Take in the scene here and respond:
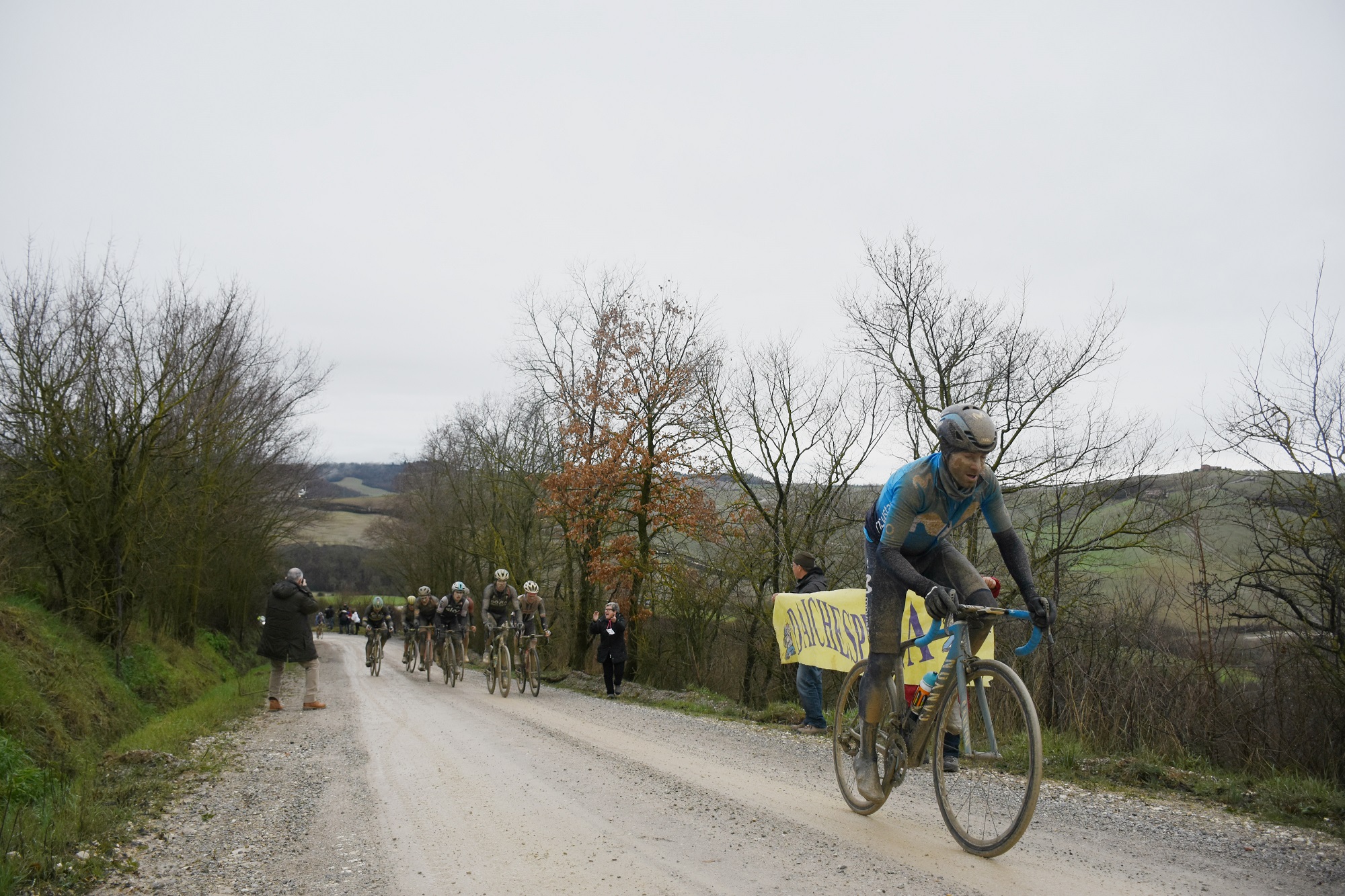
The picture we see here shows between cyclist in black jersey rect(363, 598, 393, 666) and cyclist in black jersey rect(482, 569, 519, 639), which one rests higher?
cyclist in black jersey rect(482, 569, 519, 639)

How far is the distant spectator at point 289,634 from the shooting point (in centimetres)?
1397

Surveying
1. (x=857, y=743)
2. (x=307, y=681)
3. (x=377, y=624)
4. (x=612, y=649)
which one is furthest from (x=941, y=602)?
(x=377, y=624)

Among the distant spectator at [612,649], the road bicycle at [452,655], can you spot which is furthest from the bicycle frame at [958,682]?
the road bicycle at [452,655]

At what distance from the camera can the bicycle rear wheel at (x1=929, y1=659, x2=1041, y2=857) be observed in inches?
161

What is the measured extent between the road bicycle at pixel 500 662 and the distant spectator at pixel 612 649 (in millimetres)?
1847

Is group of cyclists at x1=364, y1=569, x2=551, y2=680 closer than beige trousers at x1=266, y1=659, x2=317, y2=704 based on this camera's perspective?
No

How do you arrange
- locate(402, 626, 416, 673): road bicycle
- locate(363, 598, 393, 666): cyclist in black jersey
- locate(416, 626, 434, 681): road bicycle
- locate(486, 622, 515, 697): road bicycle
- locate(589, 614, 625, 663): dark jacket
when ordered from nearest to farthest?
locate(486, 622, 515, 697): road bicycle
locate(589, 614, 625, 663): dark jacket
locate(416, 626, 434, 681): road bicycle
locate(363, 598, 393, 666): cyclist in black jersey
locate(402, 626, 416, 673): road bicycle

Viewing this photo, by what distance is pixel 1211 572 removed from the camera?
9695 millimetres

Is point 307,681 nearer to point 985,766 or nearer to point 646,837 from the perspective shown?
point 646,837

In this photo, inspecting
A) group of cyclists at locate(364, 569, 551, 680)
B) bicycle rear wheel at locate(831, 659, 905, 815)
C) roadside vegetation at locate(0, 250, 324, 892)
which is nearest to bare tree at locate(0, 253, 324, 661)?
roadside vegetation at locate(0, 250, 324, 892)

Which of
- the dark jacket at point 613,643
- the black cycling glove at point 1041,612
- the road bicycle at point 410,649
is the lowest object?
the road bicycle at point 410,649

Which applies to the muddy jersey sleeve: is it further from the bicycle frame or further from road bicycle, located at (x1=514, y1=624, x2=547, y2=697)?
road bicycle, located at (x1=514, y1=624, x2=547, y2=697)

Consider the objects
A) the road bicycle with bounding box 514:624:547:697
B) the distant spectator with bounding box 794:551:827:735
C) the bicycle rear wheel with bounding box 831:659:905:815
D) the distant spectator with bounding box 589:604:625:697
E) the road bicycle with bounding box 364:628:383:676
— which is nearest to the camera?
the bicycle rear wheel with bounding box 831:659:905:815

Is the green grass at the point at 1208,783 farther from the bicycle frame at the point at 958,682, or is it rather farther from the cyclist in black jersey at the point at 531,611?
the cyclist in black jersey at the point at 531,611
